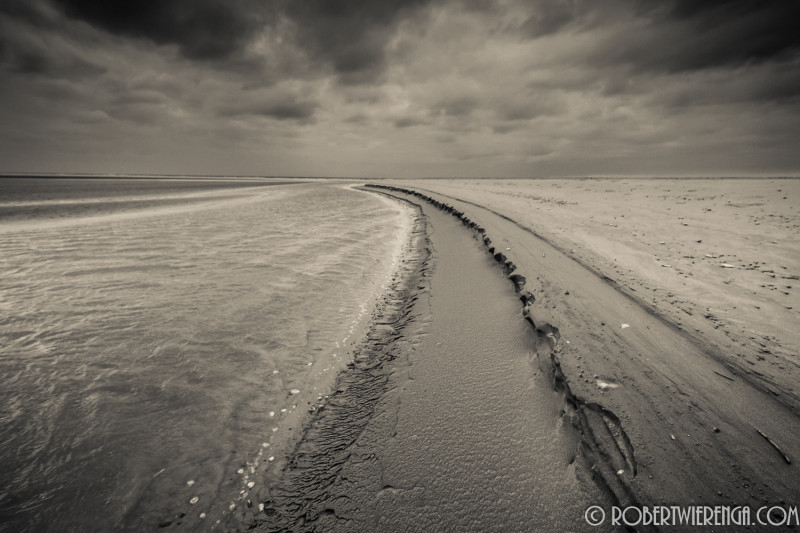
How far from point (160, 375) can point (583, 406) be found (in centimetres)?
459

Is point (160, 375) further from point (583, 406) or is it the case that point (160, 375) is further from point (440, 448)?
point (583, 406)

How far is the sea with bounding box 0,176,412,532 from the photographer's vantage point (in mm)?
2285

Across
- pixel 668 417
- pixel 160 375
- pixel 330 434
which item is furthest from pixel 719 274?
pixel 160 375

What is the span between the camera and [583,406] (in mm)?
2645

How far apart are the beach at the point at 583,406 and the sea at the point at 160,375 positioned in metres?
0.69

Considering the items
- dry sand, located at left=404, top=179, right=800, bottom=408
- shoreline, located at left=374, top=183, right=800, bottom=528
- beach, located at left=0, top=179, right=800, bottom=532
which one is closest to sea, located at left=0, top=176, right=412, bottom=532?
beach, located at left=0, top=179, right=800, bottom=532

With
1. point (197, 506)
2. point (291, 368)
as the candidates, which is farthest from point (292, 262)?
point (197, 506)

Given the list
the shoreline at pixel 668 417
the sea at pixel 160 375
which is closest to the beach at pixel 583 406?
the shoreline at pixel 668 417

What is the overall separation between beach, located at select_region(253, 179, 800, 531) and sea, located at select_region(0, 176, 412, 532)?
2.26 ft

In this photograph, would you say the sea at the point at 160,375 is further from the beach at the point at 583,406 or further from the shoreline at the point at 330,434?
the beach at the point at 583,406

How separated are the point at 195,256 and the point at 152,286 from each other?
243 cm

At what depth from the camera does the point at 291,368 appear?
12.7ft

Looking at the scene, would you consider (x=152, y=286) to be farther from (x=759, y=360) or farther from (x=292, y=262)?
(x=759, y=360)

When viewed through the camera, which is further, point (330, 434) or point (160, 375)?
point (160, 375)
